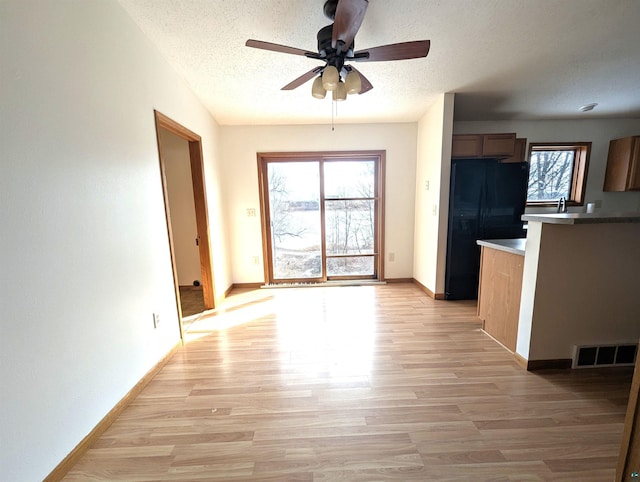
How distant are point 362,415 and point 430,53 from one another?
2.76 m

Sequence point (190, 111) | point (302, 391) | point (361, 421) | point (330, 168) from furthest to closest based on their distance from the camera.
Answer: point (330, 168) → point (190, 111) → point (302, 391) → point (361, 421)

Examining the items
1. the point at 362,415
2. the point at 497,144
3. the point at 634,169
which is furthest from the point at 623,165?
the point at 362,415

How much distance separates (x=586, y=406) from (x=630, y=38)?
273 cm

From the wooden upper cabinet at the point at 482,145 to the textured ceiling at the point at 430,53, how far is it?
16.5 inches

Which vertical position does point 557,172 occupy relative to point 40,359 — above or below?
above

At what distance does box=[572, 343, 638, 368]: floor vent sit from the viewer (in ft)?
5.57

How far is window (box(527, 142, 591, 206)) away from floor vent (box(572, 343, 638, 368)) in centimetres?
268

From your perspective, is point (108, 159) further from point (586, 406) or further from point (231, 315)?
point (586, 406)

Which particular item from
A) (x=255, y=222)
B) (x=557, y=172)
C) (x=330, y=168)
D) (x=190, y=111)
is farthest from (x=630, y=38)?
(x=255, y=222)

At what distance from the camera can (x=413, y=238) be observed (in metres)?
3.72

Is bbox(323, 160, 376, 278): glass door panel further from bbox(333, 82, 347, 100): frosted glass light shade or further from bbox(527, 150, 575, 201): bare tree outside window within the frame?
bbox(527, 150, 575, 201): bare tree outside window

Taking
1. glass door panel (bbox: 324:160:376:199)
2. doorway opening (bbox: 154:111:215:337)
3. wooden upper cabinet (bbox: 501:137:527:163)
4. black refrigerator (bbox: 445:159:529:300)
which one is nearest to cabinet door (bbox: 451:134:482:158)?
black refrigerator (bbox: 445:159:529:300)

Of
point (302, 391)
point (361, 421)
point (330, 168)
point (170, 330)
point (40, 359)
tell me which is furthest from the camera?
point (330, 168)

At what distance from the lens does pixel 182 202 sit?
3436 millimetres
